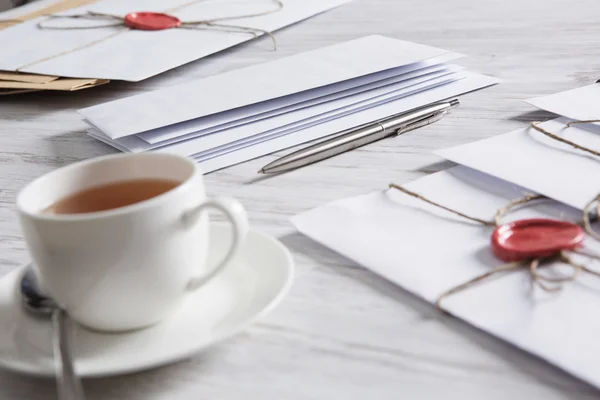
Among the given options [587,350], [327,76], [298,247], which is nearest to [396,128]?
[327,76]

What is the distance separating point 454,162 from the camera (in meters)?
0.63

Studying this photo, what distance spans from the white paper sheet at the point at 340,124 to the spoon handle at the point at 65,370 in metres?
0.30

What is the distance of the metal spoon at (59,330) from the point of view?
37 cm

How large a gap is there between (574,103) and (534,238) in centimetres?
30

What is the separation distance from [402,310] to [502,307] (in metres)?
0.06

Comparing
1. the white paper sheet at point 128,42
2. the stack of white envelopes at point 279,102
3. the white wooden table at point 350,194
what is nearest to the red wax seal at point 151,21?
the white paper sheet at point 128,42

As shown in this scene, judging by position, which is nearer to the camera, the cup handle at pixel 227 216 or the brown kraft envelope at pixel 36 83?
the cup handle at pixel 227 216

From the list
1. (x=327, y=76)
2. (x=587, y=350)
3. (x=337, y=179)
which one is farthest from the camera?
(x=327, y=76)

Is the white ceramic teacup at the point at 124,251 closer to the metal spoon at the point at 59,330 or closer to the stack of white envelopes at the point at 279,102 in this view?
→ the metal spoon at the point at 59,330

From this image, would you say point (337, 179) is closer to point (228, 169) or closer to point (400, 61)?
point (228, 169)

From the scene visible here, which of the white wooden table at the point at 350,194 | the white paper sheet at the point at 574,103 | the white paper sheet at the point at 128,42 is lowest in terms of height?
the white wooden table at the point at 350,194

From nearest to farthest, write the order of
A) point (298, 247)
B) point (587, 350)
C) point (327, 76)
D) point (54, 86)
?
point (587, 350) → point (298, 247) → point (327, 76) → point (54, 86)

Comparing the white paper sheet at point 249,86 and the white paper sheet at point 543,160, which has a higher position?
the white paper sheet at point 249,86

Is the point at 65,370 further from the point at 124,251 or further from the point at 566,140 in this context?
the point at 566,140
